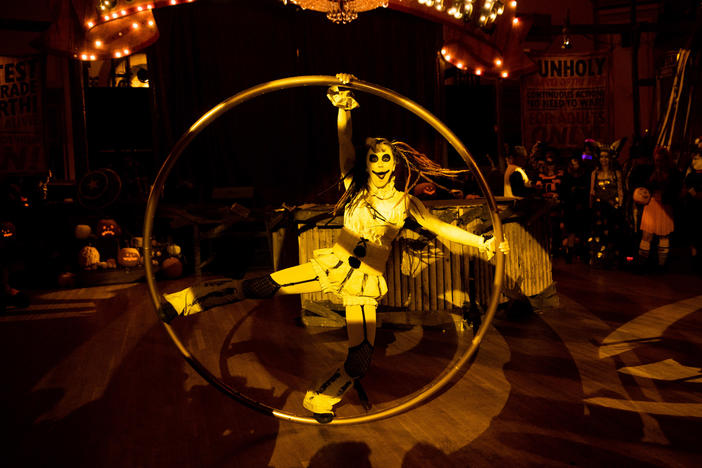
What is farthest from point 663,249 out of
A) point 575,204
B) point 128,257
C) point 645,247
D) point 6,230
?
point 6,230

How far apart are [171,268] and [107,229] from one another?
1.06 m

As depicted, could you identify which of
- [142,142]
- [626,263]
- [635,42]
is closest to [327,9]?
[626,263]

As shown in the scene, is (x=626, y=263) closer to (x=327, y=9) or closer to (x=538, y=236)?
(x=538, y=236)

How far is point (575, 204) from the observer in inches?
310

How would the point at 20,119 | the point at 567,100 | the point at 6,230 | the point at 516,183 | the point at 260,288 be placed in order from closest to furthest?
the point at 260,288
the point at 516,183
the point at 6,230
the point at 20,119
the point at 567,100

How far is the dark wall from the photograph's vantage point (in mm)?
8797

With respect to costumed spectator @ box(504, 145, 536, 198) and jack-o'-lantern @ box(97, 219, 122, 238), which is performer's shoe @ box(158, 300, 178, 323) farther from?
jack-o'-lantern @ box(97, 219, 122, 238)

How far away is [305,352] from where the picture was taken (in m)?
4.40

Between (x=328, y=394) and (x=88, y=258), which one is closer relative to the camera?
(x=328, y=394)

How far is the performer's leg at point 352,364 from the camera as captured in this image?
Answer: 300 cm

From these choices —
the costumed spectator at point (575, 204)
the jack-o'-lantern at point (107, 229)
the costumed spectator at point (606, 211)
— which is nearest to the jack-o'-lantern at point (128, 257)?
the jack-o'-lantern at point (107, 229)

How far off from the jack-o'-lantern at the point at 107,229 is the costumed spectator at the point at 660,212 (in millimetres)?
6788

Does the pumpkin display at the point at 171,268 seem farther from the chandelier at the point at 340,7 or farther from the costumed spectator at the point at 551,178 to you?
the costumed spectator at the point at 551,178

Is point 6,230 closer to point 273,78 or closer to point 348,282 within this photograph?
point 273,78
